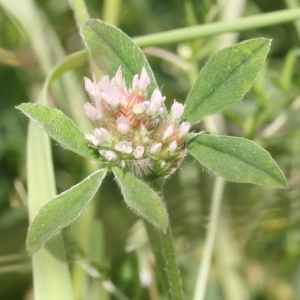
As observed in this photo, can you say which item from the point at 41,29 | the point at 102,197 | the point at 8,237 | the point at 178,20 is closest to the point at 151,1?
the point at 178,20

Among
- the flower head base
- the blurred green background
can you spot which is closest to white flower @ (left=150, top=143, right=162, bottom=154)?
the flower head base

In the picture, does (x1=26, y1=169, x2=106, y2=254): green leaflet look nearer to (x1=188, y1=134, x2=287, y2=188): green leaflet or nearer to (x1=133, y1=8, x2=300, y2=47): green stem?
(x1=188, y1=134, x2=287, y2=188): green leaflet

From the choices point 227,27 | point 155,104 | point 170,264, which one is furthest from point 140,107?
point 227,27

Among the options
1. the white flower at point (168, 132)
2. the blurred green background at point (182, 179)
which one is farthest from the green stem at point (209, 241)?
the white flower at point (168, 132)

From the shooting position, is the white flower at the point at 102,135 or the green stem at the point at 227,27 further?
the green stem at the point at 227,27

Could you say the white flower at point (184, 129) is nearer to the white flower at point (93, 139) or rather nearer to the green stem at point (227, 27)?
the white flower at point (93, 139)

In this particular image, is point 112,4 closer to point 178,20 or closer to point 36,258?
point 178,20
